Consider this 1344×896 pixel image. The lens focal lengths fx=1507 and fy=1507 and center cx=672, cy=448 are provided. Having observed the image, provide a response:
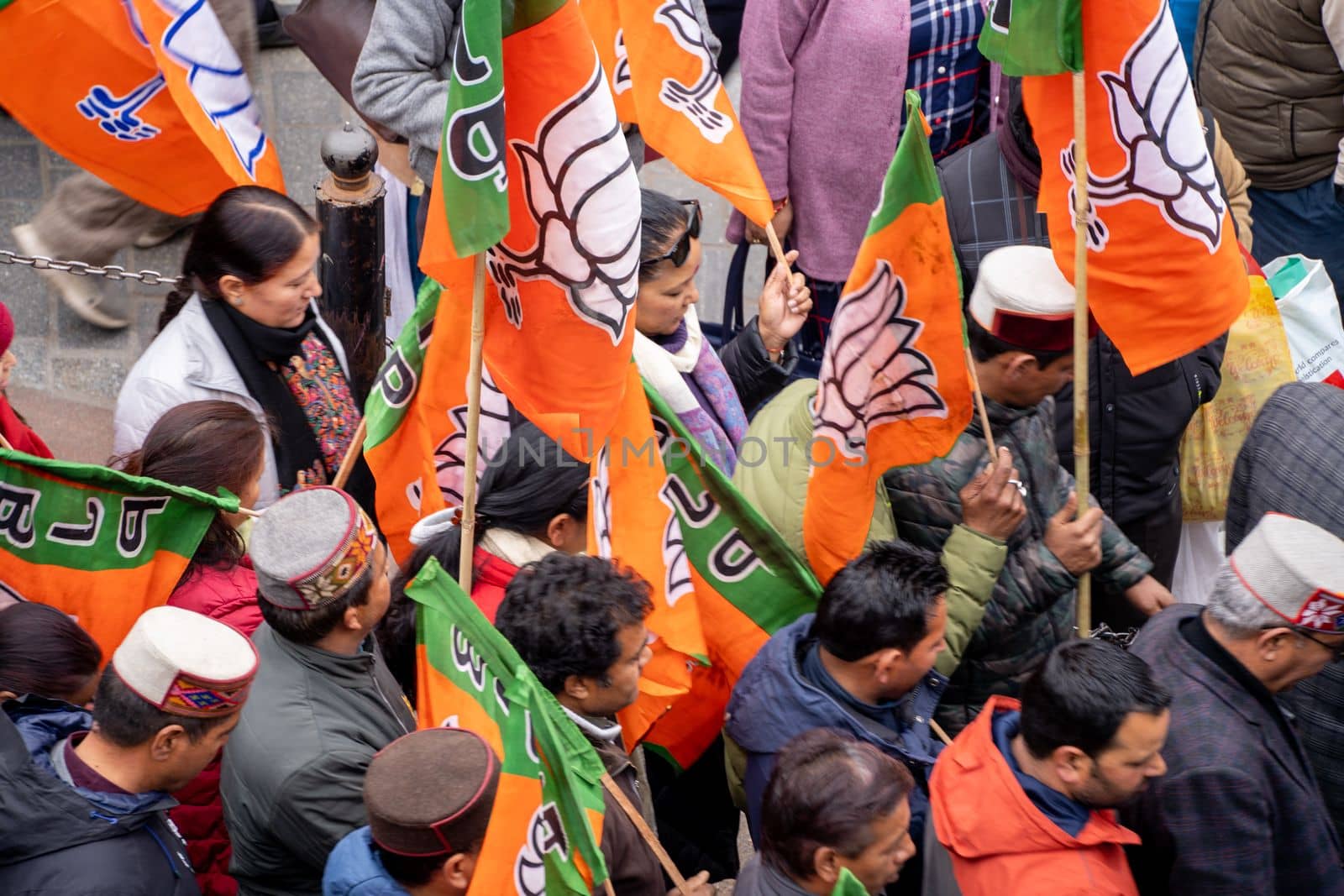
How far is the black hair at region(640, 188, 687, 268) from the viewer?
13.1ft

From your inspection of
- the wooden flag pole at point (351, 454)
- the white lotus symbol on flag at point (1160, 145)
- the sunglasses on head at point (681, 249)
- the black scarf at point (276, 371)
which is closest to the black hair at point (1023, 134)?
the white lotus symbol on flag at point (1160, 145)

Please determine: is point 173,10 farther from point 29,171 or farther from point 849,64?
point 29,171

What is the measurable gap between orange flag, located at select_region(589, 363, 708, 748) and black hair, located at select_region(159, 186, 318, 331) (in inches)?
43.2

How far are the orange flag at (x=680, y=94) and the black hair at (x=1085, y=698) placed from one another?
6.47ft

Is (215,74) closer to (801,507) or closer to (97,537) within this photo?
(97,537)

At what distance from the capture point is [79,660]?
10.1 feet

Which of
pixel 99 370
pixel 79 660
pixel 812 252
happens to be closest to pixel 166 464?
pixel 79 660

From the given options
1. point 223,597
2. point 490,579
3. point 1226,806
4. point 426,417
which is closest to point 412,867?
point 490,579

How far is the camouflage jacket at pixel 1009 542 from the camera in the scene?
342 centimetres

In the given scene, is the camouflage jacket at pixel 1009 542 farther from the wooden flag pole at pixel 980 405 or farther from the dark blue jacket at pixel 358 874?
the dark blue jacket at pixel 358 874

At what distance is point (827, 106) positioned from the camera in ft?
16.5

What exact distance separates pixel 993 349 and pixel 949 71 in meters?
1.93

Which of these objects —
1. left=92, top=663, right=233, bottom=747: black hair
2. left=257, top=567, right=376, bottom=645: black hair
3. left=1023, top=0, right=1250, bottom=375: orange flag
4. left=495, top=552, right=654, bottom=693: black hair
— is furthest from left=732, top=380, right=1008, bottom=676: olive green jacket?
left=92, top=663, right=233, bottom=747: black hair

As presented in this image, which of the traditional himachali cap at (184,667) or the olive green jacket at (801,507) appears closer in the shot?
the traditional himachali cap at (184,667)
